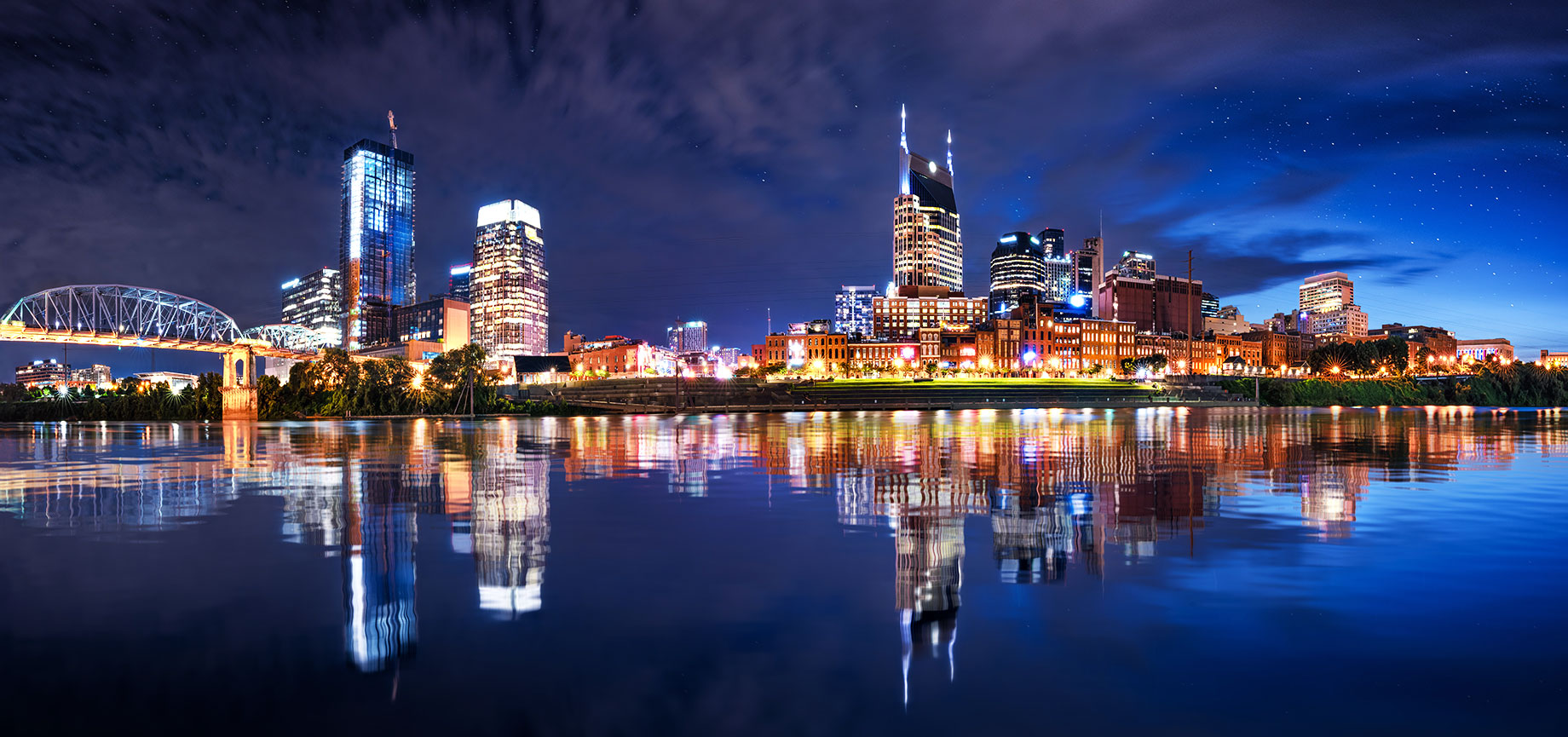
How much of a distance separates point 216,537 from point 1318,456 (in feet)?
86.0

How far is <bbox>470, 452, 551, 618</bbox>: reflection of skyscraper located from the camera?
23.3ft

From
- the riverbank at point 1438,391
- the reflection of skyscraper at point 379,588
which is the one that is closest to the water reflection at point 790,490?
the reflection of skyscraper at point 379,588

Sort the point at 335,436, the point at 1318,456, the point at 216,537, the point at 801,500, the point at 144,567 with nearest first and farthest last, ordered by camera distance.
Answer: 1. the point at 144,567
2. the point at 216,537
3. the point at 801,500
4. the point at 1318,456
5. the point at 335,436

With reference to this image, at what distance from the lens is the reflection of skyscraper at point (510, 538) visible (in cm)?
711

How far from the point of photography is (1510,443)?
90.8 ft

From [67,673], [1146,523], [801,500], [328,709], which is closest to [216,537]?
[67,673]

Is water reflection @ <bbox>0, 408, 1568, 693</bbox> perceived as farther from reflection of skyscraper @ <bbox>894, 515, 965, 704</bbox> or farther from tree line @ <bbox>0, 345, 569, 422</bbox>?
tree line @ <bbox>0, 345, 569, 422</bbox>

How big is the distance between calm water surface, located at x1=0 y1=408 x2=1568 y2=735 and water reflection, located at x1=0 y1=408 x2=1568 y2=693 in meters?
0.10

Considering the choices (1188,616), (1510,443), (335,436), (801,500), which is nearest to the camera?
(1188,616)

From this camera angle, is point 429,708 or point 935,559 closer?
point 429,708

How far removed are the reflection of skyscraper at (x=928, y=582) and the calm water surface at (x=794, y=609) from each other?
4 centimetres

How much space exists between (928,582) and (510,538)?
5673mm

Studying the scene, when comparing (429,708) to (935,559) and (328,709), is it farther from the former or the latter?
(935,559)

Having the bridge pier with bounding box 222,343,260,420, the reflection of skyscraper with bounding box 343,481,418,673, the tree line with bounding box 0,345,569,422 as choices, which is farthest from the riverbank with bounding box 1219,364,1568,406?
the bridge pier with bounding box 222,343,260,420
